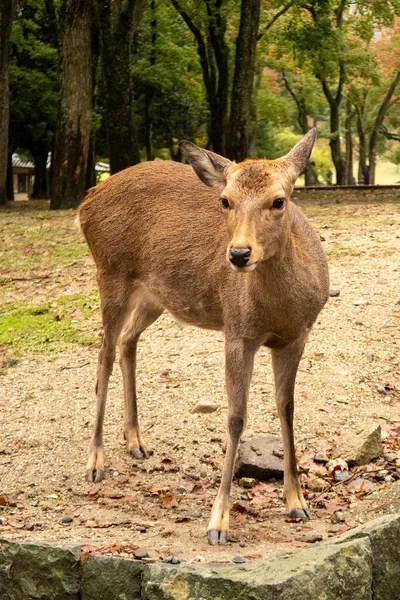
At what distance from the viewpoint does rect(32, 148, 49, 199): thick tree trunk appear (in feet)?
130

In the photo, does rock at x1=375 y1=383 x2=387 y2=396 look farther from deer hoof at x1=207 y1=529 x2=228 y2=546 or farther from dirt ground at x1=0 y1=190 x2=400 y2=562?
deer hoof at x1=207 y1=529 x2=228 y2=546

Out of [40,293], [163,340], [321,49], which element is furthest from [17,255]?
[321,49]

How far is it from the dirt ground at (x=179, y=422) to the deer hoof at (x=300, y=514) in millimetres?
51

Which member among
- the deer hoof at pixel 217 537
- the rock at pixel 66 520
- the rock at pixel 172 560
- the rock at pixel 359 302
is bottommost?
the rock at pixel 66 520

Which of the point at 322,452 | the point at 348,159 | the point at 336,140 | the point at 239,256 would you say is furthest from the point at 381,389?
the point at 348,159

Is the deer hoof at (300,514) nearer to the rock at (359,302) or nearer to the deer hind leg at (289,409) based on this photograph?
the deer hind leg at (289,409)

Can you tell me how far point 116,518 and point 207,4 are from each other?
25.4 meters

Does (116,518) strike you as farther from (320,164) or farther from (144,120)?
(320,164)

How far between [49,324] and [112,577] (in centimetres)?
625

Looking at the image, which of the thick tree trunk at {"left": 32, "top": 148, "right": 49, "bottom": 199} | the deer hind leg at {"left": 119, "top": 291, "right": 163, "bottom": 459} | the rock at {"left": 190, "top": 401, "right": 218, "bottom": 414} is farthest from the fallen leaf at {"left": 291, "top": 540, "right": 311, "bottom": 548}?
the thick tree trunk at {"left": 32, "top": 148, "right": 49, "bottom": 199}

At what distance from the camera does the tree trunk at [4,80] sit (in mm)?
22234

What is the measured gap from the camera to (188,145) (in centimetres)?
568

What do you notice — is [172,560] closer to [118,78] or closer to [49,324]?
[49,324]

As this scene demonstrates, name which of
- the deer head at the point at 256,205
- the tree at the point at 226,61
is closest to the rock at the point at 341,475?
the deer head at the point at 256,205
